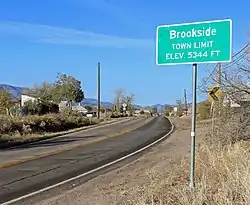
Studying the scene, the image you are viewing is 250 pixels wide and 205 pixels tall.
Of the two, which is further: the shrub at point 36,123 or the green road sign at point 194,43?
the shrub at point 36,123

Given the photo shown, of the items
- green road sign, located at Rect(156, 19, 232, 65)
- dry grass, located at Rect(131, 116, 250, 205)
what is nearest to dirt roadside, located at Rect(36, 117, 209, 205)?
dry grass, located at Rect(131, 116, 250, 205)

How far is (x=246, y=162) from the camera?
29.6 feet

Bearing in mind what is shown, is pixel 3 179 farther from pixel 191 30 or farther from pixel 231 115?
pixel 231 115

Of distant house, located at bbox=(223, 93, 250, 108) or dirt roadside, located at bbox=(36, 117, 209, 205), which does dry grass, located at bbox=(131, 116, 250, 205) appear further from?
distant house, located at bbox=(223, 93, 250, 108)

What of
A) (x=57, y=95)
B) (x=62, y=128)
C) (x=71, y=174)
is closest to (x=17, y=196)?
(x=71, y=174)

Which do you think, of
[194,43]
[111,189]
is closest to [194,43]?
[194,43]

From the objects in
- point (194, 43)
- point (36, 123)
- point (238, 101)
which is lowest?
point (36, 123)

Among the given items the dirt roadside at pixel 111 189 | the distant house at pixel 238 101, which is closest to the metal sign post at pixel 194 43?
the dirt roadside at pixel 111 189

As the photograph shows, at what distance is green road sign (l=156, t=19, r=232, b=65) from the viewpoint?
24.3 feet

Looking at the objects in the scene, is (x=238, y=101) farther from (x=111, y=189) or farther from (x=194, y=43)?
(x=194, y=43)

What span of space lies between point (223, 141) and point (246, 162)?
245 inches

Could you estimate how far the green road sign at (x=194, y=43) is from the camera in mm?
7414

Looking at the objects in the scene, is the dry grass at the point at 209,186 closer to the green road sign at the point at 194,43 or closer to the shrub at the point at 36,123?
the green road sign at the point at 194,43

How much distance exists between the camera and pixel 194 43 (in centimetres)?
766
